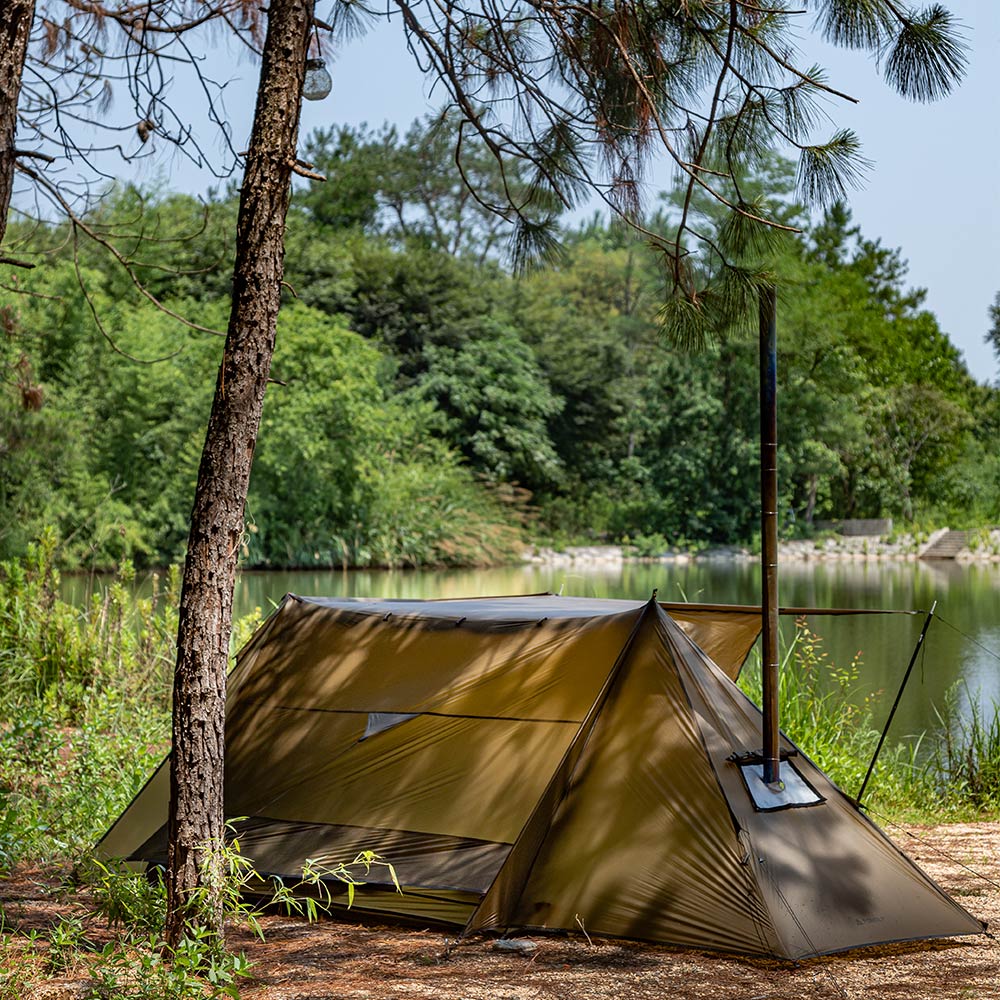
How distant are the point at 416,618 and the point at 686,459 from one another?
2472cm

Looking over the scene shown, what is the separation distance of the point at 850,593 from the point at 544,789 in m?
15.1

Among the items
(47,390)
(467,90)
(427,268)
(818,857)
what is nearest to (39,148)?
(467,90)

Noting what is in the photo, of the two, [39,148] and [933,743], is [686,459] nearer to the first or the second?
[933,743]

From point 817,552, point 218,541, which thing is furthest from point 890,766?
point 817,552

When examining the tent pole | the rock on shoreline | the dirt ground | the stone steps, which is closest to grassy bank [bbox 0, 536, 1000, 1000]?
the dirt ground

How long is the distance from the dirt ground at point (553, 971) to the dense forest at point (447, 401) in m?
12.7

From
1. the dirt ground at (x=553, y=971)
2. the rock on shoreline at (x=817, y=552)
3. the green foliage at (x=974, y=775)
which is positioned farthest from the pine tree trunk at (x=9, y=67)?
the rock on shoreline at (x=817, y=552)

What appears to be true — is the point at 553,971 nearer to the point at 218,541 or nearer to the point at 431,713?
the point at 431,713

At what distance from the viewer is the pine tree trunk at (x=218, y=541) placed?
3008mm

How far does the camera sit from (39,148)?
5.48m

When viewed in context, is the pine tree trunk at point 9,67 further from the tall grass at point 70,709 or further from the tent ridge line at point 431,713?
the tall grass at point 70,709

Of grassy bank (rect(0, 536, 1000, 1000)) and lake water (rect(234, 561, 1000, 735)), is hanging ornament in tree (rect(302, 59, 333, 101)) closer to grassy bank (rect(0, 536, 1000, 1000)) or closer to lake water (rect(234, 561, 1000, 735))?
grassy bank (rect(0, 536, 1000, 1000))

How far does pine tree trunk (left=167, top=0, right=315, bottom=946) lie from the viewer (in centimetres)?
301

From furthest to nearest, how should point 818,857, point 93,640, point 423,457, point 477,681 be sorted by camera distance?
point 423,457
point 93,640
point 477,681
point 818,857
